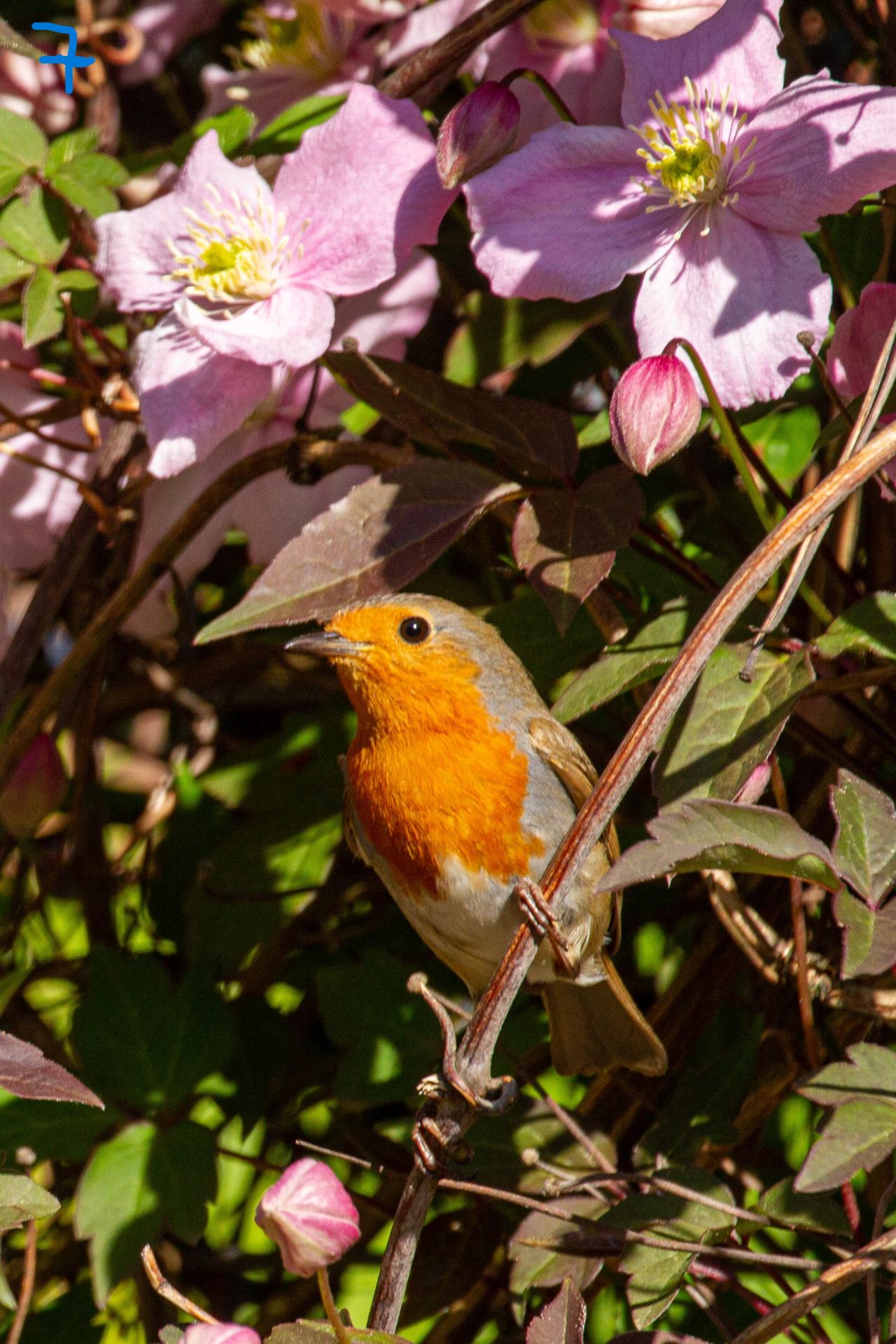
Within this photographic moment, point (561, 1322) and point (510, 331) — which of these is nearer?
point (561, 1322)

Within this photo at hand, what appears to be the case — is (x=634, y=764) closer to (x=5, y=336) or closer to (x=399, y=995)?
(x=399, y=995)

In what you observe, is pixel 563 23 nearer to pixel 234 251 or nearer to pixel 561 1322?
pixel 234 251

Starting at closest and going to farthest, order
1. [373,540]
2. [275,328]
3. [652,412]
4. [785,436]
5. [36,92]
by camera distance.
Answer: [652,412] < [373,540] < [275,328] < [785,436] < [36,92]

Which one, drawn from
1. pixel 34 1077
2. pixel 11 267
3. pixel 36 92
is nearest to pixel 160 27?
pixel 36 92

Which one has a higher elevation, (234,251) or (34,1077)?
(234,251)

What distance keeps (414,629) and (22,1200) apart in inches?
23.4

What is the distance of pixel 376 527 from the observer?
1.12 metres

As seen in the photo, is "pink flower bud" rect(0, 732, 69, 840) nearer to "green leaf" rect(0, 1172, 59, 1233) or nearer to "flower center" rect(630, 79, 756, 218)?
"green leaf" rect(0, 1172, 59, 1233)

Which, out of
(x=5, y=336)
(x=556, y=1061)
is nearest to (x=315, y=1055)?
(x=556, y=1061)

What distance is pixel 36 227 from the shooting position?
1.40m

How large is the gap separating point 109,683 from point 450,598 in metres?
0.62

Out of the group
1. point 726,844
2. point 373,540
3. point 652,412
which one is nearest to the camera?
point 726,844

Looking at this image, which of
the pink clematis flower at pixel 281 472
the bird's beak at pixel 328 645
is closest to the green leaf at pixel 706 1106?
the bird's beak at pixel 328 645

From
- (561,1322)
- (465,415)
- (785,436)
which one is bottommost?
(561,1322)
